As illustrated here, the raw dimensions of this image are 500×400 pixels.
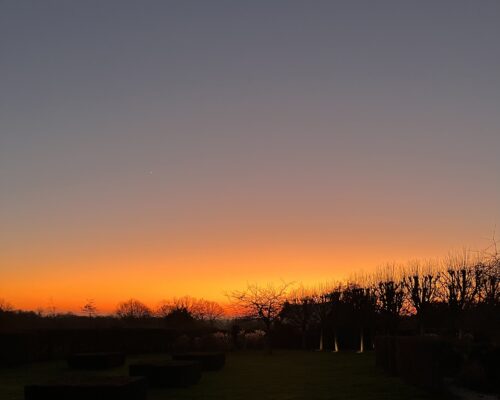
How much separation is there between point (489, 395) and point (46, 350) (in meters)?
24.9

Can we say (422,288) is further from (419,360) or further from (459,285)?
(419,360)

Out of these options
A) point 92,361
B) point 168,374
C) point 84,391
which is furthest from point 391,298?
point 84,391

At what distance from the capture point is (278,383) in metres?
19.8

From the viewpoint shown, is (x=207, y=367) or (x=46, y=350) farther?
(x=46, y=350)

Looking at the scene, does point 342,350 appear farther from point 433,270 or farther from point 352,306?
point 433,270

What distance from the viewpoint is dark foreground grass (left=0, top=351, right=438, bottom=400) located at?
54.9 ft

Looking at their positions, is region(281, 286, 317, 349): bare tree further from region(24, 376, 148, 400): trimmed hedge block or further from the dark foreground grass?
region(24, 376, 148, 400): trimmed hedge block

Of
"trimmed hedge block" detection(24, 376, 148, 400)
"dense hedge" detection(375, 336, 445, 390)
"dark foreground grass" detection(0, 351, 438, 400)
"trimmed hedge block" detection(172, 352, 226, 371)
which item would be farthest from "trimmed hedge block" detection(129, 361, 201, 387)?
"dense hedge" detection(375, 336, 445, 390)

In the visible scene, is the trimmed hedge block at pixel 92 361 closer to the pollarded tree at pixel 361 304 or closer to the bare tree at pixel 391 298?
the pollarded tree at pixel 361 304

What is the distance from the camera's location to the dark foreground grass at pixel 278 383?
1672 centimetres

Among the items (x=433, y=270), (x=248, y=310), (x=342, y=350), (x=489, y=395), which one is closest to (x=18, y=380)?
(x=489, y=395)

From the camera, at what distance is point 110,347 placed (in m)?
36.7

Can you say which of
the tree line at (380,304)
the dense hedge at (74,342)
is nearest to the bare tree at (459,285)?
the tree line at (380,304)

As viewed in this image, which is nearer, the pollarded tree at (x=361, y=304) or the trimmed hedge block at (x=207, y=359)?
the trimmed hedge block at (x=207, y=359)
